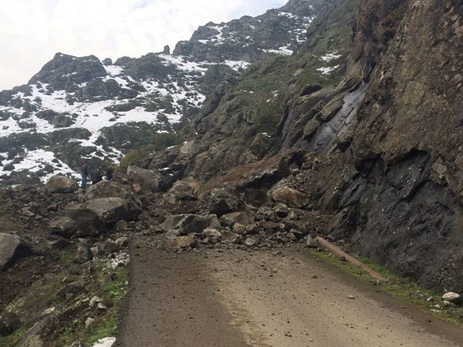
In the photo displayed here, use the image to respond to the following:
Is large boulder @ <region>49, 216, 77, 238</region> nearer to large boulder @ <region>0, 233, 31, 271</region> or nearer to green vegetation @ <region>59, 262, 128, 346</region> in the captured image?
large boulder @ <region>0, 233, 31, 271</region>

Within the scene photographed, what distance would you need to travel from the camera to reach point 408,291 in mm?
15641

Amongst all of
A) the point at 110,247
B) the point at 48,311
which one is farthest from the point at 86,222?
the point at 48,311

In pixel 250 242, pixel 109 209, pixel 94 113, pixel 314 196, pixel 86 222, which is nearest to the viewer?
pixel 250 242

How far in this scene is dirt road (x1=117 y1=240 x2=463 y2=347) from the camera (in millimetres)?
11234

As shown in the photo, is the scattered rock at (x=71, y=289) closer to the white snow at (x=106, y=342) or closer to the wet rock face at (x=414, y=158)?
the white snow at (x=106, y=342)

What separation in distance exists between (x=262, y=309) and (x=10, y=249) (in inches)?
580

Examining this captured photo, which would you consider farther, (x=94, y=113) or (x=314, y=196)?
(x=94, y=113)

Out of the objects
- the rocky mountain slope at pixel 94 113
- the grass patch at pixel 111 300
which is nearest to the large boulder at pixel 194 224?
the grass patch at pixel 111 300

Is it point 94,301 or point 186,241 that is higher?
point 186,241

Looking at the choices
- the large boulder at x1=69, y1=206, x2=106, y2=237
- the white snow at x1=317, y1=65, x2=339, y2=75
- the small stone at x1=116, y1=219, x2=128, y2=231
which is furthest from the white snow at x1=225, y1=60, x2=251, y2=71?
the large boulder at x1=69, y1=206, x2=106, y2=237

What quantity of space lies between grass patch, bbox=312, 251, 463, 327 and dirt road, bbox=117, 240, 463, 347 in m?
0.54

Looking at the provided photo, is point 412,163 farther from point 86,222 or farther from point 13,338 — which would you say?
point 86,222

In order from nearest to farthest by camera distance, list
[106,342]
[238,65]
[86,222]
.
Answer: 1. [106,342]
2. [86,222]
3. [238,65]

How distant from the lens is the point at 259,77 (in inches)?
3442
